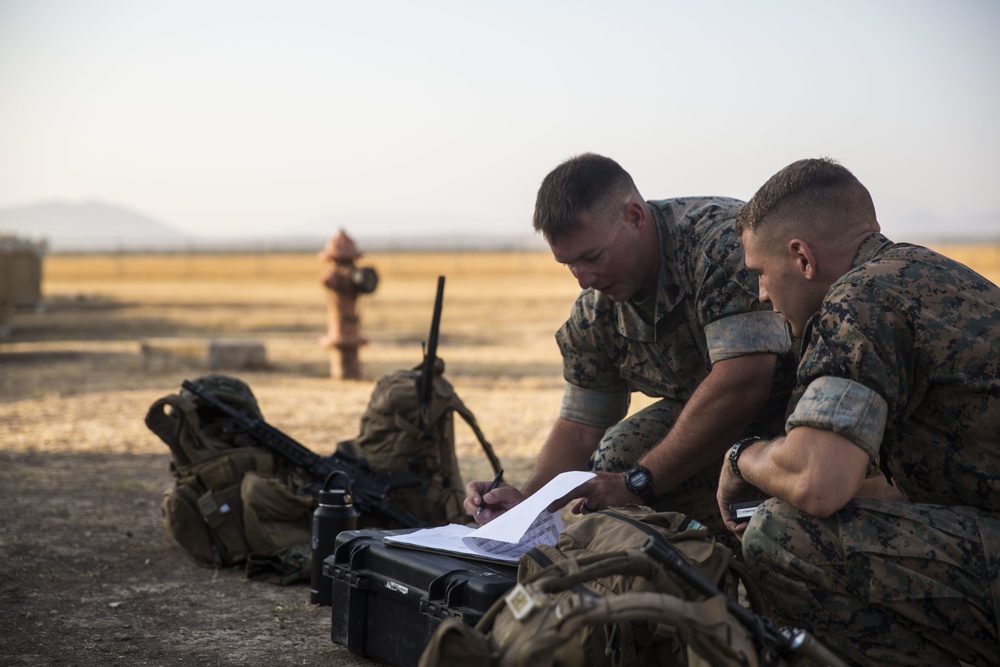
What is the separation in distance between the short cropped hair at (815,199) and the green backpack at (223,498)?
9.42ft

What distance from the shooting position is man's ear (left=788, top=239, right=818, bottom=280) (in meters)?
3.24

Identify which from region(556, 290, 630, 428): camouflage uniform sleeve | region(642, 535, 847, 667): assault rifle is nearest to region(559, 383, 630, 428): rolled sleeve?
region(556, 290, 630, 428): camouflage uniform sleeve

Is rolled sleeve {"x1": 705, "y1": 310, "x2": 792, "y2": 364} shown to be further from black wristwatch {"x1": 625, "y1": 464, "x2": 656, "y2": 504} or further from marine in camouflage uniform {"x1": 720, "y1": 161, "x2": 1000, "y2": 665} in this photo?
marine in camouflage uniform {"x1": 720, "y1": 161, "x2": 1000, "y2": 665}

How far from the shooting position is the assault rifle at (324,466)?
5402 mm

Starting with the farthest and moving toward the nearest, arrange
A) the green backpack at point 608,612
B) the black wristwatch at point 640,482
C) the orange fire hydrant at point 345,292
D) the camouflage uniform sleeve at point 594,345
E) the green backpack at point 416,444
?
1. the orange fire hydrant at point 345,292
2. the green backpack at point 416,444
3. the camouflage uniform sleeve at point 594,345
4. the black wristwatch at point 640,482
5. the green backpack at point 608,612

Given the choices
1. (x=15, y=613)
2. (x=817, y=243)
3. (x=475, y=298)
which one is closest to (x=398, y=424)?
(x=15, y=613)

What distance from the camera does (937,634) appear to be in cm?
294

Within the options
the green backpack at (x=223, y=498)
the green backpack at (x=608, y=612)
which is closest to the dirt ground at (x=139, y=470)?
the green backpack at (x=223, y=498)

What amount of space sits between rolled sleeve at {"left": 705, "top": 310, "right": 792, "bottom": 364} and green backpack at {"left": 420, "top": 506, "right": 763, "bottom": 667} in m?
1.07

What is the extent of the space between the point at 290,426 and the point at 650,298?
590cm

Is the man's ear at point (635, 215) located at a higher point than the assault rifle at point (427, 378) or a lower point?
higher

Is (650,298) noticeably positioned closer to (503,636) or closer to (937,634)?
(937,634)

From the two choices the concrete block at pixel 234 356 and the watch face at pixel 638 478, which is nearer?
the watch face at pixel 638 478

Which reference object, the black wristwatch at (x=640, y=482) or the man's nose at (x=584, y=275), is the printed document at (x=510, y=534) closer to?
the black wristwatch at (x=640, y=482)
